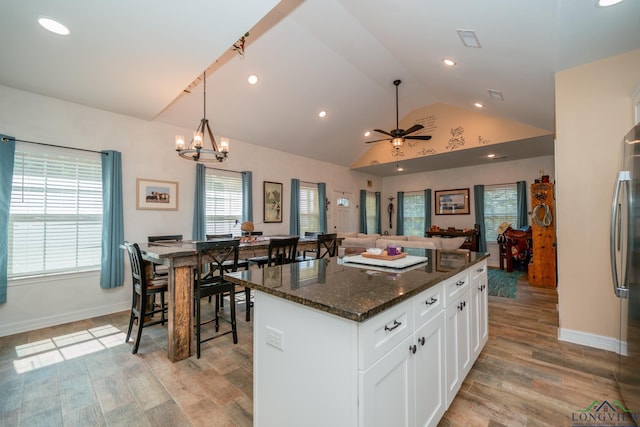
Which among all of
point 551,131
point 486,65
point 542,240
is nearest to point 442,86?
point 486,65

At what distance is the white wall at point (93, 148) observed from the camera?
336 centimetres

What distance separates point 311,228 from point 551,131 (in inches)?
214

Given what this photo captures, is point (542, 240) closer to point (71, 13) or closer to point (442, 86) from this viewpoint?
point (442, 86)

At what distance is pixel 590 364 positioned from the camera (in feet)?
7.99

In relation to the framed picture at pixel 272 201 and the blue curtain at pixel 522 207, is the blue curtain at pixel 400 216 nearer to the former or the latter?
the blue curtain at pixel 522 207

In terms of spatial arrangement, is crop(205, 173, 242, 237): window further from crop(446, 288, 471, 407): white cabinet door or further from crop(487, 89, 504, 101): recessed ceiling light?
crop(487, 89, 504, 101): recessed ceiling light

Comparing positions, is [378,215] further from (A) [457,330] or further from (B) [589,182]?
(A) [457,330]

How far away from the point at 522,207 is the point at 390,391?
302 inches

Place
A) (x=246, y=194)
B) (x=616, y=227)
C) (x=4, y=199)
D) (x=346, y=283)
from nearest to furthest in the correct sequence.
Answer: (x=346, y=283)
(x=616, y=227)
(x=4, y=199)
(x=246, y=194)

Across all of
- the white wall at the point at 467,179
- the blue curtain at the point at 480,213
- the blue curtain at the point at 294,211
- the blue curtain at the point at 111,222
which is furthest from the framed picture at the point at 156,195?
the blue curtain at the point at 480,213

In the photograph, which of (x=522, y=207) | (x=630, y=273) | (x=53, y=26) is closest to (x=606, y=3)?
(x=630, y=273)

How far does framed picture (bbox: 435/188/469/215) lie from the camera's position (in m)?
8.14

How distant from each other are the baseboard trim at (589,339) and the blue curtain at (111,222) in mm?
5634

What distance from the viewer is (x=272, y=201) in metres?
6.25
